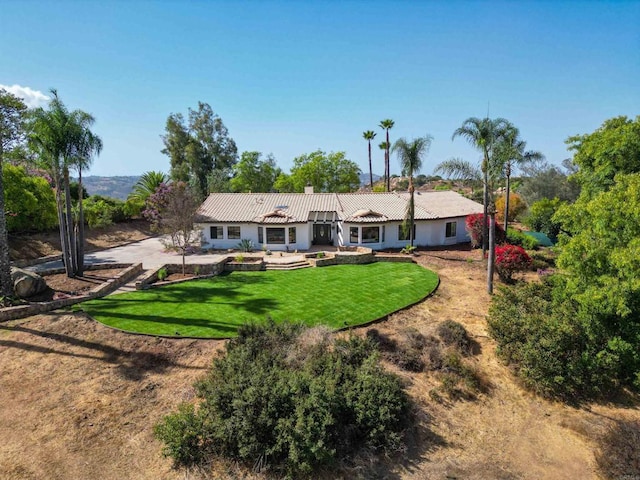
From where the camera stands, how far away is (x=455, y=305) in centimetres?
1903

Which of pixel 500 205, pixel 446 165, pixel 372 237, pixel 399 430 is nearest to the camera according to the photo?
pixel 399 430

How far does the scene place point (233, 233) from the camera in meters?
31.6

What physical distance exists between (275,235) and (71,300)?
53.4 feet

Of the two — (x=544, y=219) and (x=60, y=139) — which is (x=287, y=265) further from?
(x=544, y=219)

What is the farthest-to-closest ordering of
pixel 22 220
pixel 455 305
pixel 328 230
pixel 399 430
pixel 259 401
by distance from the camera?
pixel 328 230 → pixel 22 220 → pixel 455 305 → pixel 399 430 → pixel 259 401

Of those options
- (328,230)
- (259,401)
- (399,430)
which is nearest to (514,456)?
(399,430)

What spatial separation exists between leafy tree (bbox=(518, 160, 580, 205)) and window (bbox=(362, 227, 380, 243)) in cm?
2385

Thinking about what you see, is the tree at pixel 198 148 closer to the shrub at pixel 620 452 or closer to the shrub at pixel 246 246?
the shrub at pixel 246 246

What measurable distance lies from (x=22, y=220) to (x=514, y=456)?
3587 cm

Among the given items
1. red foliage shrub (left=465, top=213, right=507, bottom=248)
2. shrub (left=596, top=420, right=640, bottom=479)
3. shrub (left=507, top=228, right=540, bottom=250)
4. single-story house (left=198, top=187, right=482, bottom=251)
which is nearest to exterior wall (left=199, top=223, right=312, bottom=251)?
single-story house (left=198, top=187, right=482, bottom=251)

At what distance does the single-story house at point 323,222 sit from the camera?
30812 millimetres

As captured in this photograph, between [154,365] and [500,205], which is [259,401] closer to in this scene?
[154,365]

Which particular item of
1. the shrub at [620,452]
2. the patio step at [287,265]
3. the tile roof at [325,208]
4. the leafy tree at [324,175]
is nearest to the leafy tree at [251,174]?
the leafy tree at [324,175]

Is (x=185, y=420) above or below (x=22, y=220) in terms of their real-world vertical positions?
below
